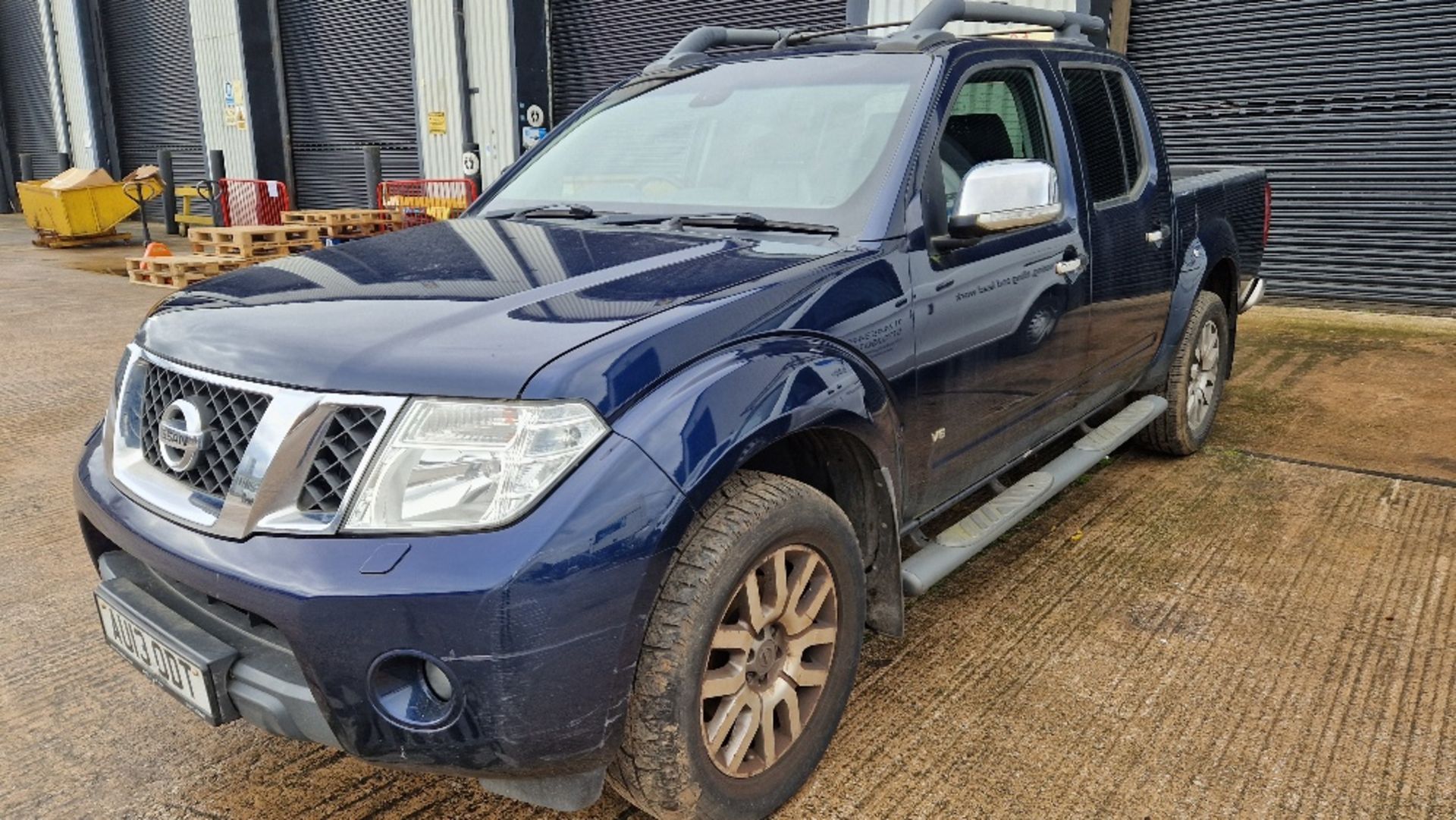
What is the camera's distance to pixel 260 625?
198 cm

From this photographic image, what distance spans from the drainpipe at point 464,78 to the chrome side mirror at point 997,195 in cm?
1141

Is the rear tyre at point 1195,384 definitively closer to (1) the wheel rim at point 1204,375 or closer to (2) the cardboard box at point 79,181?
(1) the wheel rim at point 1204,375

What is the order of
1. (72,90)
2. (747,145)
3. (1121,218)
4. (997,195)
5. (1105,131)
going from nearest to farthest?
(997,195), (747,145), (1121,218), (1105,131), (72,90)

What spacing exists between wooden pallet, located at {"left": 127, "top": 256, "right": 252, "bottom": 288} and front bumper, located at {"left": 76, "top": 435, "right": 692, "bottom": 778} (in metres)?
9.15

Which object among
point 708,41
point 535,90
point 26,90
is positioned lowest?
point 26,90

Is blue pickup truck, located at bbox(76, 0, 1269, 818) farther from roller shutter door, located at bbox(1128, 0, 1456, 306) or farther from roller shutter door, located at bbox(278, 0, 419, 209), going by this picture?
roller shutter door, located at bbox(278, 0, 419, 209)

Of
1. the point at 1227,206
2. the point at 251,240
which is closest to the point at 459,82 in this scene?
the point at 251,240

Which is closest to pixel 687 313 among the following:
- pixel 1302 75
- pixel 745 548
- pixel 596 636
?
pixel 745 548

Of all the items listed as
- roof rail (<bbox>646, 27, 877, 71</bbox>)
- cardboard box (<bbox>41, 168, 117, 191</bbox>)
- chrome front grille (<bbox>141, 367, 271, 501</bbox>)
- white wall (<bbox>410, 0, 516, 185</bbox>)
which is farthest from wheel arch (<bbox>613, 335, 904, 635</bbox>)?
cardboard box (<bbox>41, 168, 117, 191</bbox>)

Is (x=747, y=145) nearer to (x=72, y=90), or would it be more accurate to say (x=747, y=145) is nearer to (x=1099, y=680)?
(x=1099, y=680)

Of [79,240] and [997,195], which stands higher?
[997,195]

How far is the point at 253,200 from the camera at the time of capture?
1548 cm

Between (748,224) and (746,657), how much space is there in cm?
117

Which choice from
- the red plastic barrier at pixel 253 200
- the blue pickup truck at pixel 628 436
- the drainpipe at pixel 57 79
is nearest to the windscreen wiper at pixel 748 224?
the blue pickup truck at pixel 628 436
